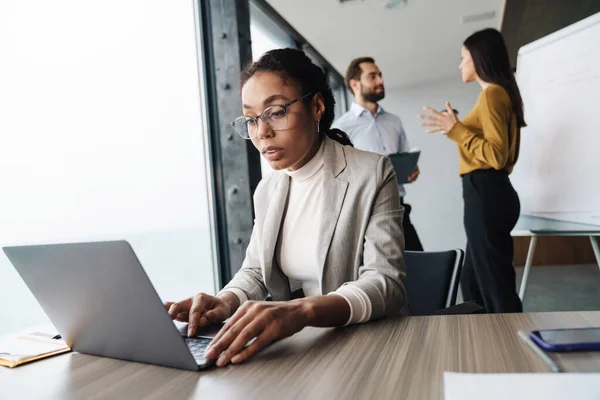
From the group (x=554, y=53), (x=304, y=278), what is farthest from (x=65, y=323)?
(x=554, y=53)

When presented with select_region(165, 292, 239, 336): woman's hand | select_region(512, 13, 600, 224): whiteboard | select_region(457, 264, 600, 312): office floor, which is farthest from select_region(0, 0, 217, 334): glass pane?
select_region(457, 264, 600, 312): office floor

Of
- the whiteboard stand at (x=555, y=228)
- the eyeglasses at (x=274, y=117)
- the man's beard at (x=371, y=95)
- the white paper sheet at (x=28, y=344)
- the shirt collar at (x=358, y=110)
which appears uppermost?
the man's beard at (x=371, y=95)

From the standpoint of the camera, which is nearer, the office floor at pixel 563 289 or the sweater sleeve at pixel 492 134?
the sweater sleeve at pixel 492 134

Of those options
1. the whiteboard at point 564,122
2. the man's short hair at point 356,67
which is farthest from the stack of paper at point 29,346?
the man's short hair at point 356,67

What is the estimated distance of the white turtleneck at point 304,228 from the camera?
124cm

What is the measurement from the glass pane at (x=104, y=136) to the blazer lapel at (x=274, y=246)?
317mm

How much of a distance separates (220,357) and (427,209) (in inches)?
271

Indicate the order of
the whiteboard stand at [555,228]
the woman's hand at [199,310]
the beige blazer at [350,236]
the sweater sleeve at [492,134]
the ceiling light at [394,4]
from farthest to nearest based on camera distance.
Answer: the ceiling light at [394,4] → the whiteboard stand at [555,228] → the sweater sleeve at [492,134] → the beige blazer at [350,236] → the woman's hand at [199,310]

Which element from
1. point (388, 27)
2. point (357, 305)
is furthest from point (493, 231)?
point (388, 27)

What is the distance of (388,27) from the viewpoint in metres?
4.46

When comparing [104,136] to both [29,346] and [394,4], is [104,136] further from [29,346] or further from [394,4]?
[394,4]

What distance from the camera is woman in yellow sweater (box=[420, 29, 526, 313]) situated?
89.0 inches

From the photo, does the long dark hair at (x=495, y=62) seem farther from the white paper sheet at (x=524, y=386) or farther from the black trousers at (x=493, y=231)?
the white paper sheet at (x=524, y=386)

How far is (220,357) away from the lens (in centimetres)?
69
